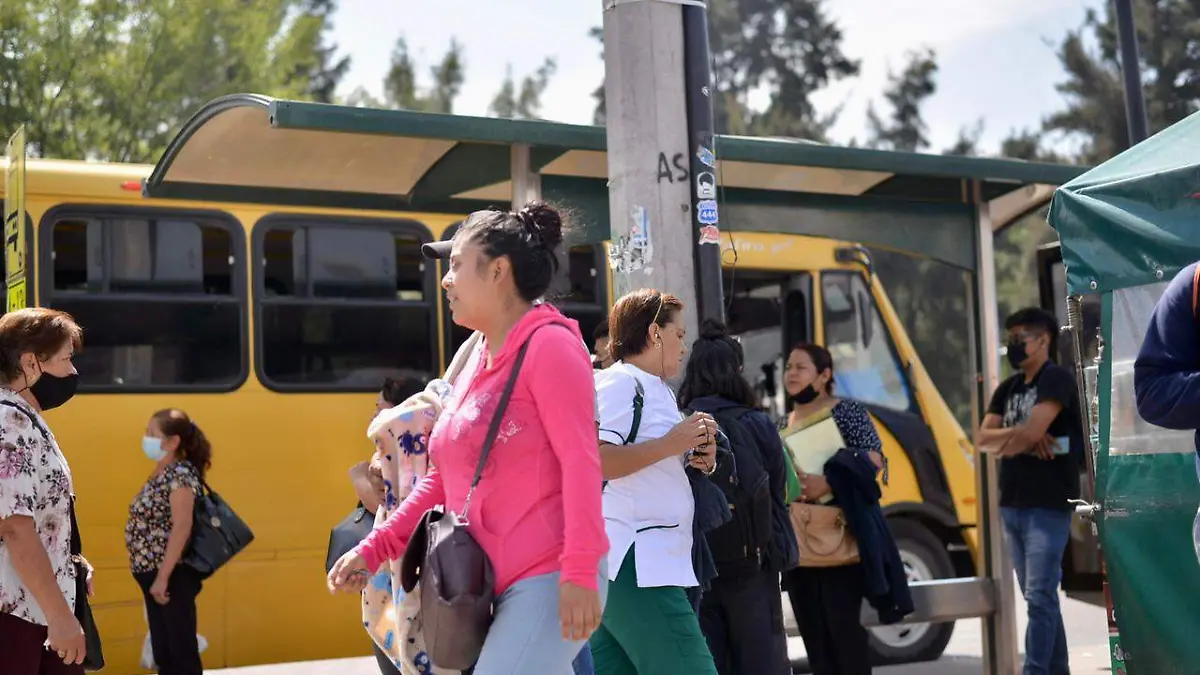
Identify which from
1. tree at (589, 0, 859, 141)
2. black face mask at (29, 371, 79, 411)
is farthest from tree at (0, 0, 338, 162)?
tree at (589, 0, 859, 141)

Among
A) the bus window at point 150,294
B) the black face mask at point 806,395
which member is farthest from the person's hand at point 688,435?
the bus window at point 150,294

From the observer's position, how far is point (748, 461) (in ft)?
17.7

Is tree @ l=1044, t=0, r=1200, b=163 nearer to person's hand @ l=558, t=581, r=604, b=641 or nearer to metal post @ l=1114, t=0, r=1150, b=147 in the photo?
metal post @ l=1114, t=0, r=1150, b=147

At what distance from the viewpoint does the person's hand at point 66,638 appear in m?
4.09

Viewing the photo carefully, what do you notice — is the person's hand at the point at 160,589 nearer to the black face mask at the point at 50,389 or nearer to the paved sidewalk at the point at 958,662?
the paved sidewalk at the point at 958,662

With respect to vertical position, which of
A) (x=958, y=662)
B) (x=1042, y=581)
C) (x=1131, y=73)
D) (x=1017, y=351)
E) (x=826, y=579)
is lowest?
(x=958, y=662)

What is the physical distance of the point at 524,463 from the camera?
3.36 metres

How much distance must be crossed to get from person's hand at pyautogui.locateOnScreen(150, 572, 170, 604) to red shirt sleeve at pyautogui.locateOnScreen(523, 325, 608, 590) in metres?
4.61

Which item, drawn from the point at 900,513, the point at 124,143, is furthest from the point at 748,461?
the point at 124,143

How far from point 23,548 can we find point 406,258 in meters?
5.60

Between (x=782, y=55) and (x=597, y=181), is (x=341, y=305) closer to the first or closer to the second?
(x=597, y=181)

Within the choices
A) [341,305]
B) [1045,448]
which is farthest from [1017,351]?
[341,305]

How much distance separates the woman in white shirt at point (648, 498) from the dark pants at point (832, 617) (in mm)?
2094

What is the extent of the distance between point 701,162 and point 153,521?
11.7 ft
